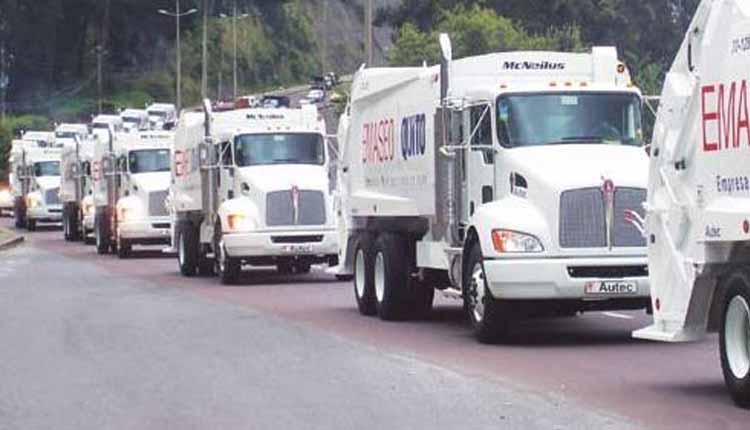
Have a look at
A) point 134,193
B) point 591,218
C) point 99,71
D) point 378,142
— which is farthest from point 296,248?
point 99,71

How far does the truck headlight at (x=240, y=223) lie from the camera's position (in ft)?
98.2

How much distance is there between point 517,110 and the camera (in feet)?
62.2

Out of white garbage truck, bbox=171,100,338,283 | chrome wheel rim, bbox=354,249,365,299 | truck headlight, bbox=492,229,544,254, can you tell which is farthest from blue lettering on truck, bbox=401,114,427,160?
white garbage truck, bbox=171,100,338,283

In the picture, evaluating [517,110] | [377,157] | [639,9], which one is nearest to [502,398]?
[517,110]

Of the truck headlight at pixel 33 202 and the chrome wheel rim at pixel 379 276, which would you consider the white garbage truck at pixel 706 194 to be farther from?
the truck headlight at pixel 33 202

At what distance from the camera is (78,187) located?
54438 millimetres

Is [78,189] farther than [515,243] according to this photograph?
Yes

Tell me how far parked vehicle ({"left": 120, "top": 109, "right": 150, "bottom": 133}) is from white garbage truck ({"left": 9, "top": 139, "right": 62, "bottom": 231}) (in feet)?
41.8

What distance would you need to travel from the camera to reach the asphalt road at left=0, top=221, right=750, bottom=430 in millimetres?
13266

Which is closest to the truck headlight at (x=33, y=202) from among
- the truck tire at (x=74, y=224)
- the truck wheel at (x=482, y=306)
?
the truck tire at (x=74, y=224)

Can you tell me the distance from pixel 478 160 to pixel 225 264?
12.1 m

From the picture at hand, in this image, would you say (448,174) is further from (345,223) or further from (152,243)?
(152,243)

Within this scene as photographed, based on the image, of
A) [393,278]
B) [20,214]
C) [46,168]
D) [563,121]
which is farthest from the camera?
[20,214]

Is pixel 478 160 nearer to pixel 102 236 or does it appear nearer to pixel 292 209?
pixel 292 209
